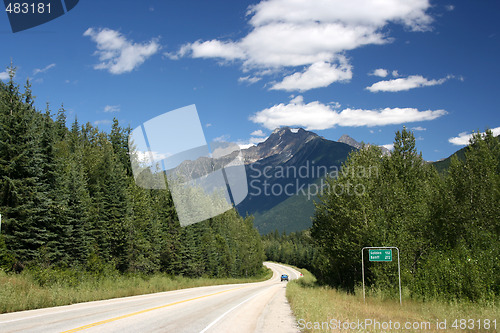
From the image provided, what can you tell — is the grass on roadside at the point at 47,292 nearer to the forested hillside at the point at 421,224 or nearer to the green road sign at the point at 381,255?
the green road sign at the point at 381,255

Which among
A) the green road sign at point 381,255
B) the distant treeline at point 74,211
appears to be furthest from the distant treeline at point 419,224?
the distant treeline at point 74,211

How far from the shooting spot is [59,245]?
88.6 feet

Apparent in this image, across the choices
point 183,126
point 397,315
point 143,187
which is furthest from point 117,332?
point 143,187

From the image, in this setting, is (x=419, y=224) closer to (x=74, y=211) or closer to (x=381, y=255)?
(x=381, y=255)

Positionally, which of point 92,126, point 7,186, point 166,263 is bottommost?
point 166,263

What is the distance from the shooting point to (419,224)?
2855cm

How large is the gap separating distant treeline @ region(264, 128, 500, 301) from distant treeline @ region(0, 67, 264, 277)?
66.7ft

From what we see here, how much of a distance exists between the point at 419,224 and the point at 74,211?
28.7m

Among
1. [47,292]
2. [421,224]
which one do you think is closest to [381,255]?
[421,224]

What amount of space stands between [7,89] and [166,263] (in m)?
29.7

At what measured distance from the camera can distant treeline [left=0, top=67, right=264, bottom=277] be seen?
23703 mm

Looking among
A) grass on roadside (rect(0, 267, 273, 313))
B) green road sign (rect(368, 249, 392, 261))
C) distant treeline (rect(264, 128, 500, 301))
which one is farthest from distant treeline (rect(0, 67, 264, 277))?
green road sign (rect(368, 249, 392, 261))

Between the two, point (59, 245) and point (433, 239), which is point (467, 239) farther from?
point (59, 245)

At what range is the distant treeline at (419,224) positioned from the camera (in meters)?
22.2
